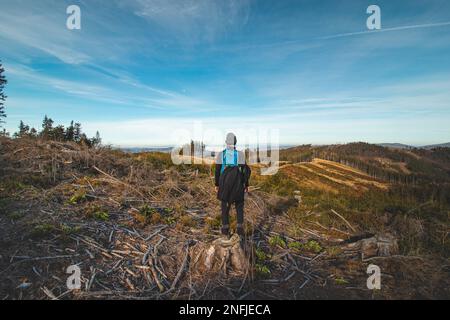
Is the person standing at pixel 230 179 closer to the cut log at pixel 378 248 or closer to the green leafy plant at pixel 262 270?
the green leafy plant at pixel 262 270

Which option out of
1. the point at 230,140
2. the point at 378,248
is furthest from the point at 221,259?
the point at 378,248

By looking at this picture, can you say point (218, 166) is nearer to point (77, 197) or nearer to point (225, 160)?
point (225, 160)

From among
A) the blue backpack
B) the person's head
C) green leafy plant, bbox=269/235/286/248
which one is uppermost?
the person's head

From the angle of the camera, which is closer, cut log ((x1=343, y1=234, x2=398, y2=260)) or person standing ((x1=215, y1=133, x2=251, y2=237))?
person standing ((x1=215, y1=133, x2=251, y2=237))

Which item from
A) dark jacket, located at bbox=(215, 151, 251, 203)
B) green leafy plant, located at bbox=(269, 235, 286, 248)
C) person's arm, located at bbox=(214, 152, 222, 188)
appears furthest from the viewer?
green leafy plant, located at bbox=(269, 235, 286, 248)

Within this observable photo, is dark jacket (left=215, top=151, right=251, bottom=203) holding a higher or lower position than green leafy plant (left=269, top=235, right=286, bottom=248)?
higher

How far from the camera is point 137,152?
16750 mm

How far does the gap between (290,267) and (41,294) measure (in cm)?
442

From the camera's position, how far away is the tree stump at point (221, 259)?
5055 millimetres

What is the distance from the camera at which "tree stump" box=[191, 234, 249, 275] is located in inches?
199

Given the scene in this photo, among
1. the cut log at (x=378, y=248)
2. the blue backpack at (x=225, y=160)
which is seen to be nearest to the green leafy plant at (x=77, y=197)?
the blue backpack at (x=225, y=160)

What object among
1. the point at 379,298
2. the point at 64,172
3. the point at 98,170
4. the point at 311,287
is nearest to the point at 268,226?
the point at 311,287

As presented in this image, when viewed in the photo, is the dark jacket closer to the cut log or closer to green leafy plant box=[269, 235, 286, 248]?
green leafy plant box=[269, 235, 286, 248]

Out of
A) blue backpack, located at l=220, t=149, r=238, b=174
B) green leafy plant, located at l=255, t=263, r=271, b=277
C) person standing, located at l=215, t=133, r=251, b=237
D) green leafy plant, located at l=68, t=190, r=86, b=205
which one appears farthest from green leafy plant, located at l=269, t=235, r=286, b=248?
green leafy plant, located at l=68, t=190, r=86, b=205
